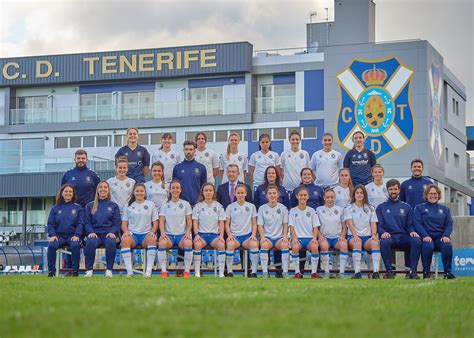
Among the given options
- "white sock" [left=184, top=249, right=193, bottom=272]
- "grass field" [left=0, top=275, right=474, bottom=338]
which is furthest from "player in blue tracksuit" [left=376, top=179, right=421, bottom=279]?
"grass field" [left=0, top=275, right=474, bottom=338]

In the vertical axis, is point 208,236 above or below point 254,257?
above

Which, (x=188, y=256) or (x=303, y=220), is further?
(x=303, y=220)

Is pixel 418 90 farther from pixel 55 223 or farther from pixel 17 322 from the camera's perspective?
pixel 17 322

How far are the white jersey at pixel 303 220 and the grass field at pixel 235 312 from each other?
593 centimetres

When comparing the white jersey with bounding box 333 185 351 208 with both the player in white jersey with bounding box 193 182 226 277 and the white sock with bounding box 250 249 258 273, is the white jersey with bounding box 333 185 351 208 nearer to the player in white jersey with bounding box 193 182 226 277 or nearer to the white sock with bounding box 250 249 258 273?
the white sock with bounding box 250 249 258 273

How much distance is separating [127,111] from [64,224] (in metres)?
37.7

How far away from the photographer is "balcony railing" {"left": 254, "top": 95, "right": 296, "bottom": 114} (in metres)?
50.2

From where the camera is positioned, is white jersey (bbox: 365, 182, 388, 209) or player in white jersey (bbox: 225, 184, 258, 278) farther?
white jersey (bbox: 365, 182, 388, 209)

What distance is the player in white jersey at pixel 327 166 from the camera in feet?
55.6

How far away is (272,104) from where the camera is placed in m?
50.8

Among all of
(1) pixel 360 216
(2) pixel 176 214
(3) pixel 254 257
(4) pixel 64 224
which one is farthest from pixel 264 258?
(4) pixel 64 224

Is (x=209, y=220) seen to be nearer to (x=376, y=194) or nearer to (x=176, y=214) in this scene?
(x=176, y=214)

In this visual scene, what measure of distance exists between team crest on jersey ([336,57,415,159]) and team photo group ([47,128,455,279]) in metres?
30.5

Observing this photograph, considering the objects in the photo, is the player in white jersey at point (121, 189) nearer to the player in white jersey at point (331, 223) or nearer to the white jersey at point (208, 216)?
the white jersey at point (208, 216)
